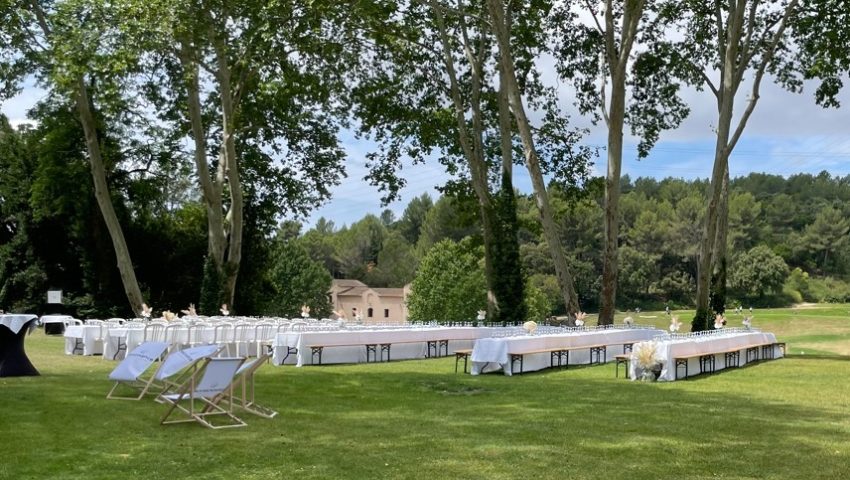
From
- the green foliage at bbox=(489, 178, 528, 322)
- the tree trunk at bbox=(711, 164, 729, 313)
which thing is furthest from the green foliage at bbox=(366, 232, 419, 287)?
the tree trunk at bbox=(711, 164, 729, 313)

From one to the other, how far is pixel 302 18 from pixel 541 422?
1412 cm

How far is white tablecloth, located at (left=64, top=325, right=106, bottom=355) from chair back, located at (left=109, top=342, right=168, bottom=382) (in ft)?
23.0

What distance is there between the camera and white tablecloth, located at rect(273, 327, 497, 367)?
15.1 m

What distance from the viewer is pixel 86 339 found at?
16.2m

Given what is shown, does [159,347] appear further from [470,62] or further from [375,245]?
[375,245]

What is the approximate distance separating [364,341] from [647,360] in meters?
→ 5.64

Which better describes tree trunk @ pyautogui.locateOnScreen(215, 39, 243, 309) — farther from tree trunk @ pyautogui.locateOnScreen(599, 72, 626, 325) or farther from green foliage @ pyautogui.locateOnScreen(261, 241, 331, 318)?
green foliage @ pyautogui.locateOnScreen(261, 241, 331, 318)

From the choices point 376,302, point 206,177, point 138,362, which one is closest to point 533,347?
point 138,362

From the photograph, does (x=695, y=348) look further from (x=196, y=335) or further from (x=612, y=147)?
(x=612, y=147)

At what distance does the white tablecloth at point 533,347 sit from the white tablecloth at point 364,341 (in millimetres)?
2724

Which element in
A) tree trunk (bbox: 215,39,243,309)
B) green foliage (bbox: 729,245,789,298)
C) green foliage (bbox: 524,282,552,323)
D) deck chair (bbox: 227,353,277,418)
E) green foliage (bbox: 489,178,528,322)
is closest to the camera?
deck chair (bbox: 227,353,277,418)

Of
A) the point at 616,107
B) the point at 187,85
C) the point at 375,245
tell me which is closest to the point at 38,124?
the point at 187,85

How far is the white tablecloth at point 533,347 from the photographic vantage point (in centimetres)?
1357

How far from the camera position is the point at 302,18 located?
19.8 meters
